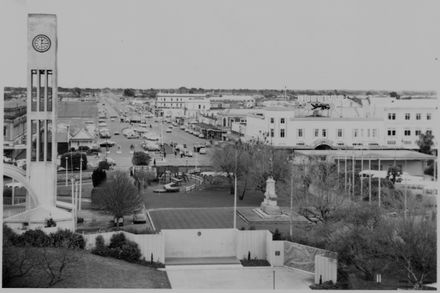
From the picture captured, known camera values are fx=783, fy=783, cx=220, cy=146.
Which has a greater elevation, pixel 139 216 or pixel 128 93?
pixel 128 93

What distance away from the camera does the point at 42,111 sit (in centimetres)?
1200

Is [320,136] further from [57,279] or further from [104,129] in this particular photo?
[57,279]

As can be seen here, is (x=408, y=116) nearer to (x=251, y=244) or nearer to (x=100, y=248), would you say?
(x=251, y=244)

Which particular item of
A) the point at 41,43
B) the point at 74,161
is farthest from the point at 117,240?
the point at 74,161

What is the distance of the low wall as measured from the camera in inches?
393

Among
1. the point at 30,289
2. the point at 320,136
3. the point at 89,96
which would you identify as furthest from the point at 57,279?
the point at 89,96

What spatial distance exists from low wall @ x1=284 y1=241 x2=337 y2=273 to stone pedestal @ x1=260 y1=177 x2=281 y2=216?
116 inches

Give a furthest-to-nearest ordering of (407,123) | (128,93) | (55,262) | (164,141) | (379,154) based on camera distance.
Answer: (128,93)
(164,141)
(407,123)
(379,154)
(55,262)

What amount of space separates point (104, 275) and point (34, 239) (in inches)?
59.2

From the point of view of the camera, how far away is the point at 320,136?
2067cm

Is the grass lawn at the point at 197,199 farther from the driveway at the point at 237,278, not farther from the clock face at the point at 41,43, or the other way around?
the driveway at the point at 237,278

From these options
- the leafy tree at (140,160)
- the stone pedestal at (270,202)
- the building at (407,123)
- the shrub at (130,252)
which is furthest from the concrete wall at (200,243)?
the building at (407,123)

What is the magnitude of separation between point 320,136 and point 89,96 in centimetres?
2402

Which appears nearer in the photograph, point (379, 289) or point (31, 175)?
Answer: point (379, 289)
